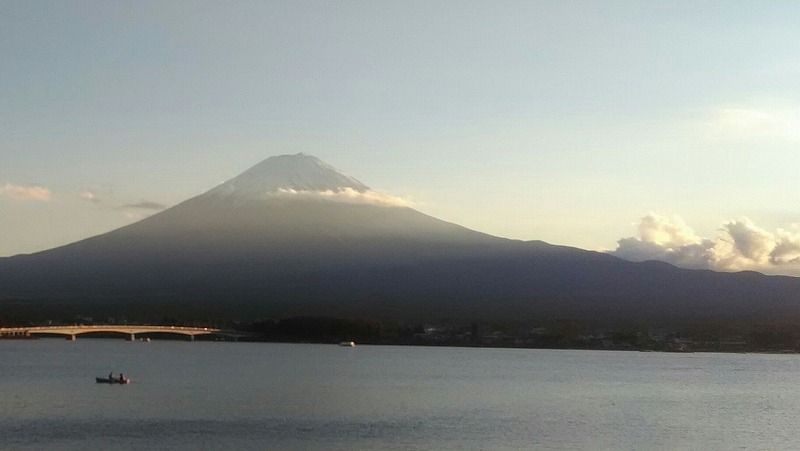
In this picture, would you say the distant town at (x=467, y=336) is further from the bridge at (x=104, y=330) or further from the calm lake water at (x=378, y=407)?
the calm lake water at (x=378, y=407)

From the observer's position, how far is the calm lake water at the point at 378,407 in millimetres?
28938

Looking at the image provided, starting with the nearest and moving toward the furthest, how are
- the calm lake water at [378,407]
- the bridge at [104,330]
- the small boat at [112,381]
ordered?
the calm lake water at [378,407] → the small boat at [112,381] → the bridge at [104,330]

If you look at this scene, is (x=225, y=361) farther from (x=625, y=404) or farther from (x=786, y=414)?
(x=786, y=414)

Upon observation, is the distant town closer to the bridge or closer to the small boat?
the bridge

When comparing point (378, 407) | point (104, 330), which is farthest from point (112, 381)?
point (104, 330)

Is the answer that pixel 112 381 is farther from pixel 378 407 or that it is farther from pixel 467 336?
pixel 467 336

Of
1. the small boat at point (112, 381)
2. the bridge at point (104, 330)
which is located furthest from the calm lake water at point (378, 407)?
the bridge at point (104, 330)

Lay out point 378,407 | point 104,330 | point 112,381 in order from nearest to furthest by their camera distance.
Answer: point 378,407, point 112,381, point 104,330

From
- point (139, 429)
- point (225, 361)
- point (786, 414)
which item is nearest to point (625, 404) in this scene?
point (786, 414)

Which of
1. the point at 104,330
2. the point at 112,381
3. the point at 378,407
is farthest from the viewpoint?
the point at 104,330

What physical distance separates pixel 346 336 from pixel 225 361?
36.2 m

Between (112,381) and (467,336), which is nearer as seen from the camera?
(112,381)

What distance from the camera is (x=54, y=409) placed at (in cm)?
3419

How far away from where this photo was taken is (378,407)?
37.8 metres
